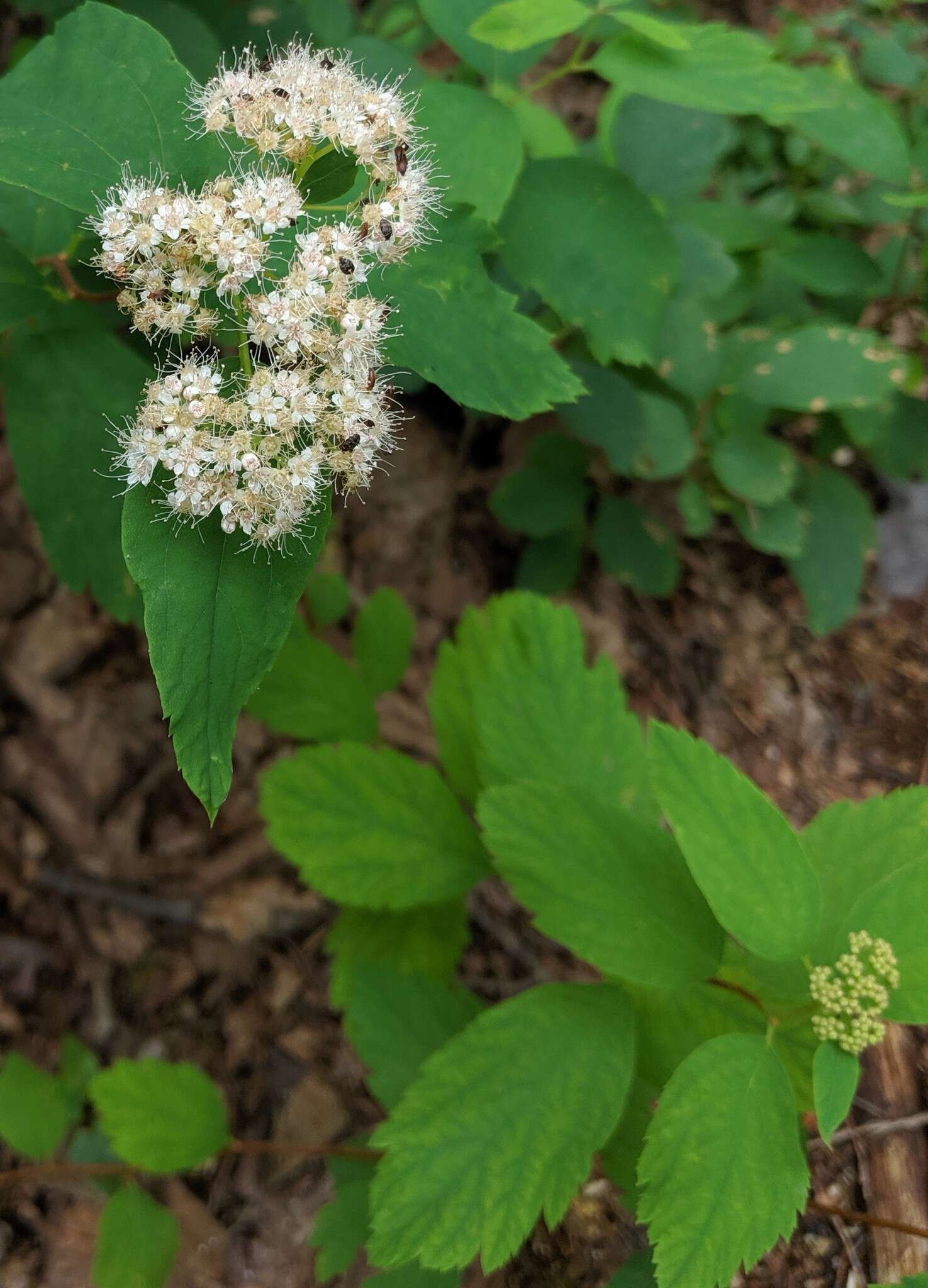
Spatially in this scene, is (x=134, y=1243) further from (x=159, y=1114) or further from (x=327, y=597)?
(x=327, y=597)

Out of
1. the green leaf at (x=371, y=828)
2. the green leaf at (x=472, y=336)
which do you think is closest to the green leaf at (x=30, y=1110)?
the green leaf at (x=371, y=828)

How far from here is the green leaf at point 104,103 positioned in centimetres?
132

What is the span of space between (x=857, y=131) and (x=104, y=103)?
190cm

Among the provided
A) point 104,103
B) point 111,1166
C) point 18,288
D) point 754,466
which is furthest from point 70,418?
point 754,466

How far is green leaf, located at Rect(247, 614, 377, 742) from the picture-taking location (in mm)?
2082

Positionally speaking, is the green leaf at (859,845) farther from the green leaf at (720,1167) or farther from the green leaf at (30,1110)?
the green leaf at (30,1110)

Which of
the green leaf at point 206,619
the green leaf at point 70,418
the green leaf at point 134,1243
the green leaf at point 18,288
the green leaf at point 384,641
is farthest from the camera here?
the green leaf at point 384,641

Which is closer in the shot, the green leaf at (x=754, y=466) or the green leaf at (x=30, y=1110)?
the green leaf at (x=30, y=1110)

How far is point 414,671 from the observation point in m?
2.88

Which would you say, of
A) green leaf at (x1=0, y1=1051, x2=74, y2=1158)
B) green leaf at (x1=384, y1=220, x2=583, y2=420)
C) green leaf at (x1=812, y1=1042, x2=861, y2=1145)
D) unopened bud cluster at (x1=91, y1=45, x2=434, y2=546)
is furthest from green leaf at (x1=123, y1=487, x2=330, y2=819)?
green leaf at (x1=0, y1=1051, x2=74, y2=1158)

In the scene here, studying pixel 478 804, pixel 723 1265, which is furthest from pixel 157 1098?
pixel 723 1265

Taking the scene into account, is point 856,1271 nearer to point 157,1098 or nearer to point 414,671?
point 157,1098

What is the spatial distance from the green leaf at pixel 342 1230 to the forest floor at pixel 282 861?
35 centimetres

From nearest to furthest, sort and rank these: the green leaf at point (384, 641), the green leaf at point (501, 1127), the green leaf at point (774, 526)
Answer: the green leaf at point (501, 1127) → the green leaf at point (384, 641) → the green leaf at point (774, 526)
